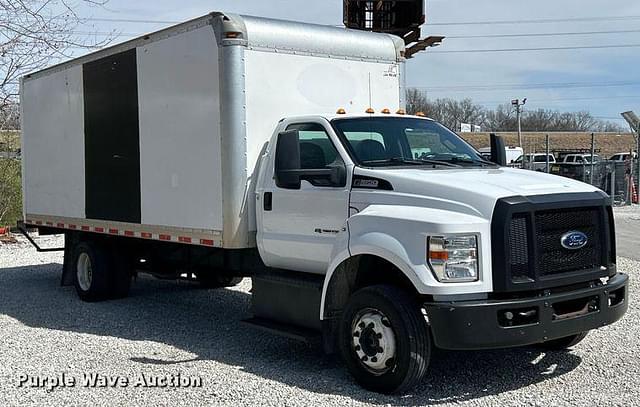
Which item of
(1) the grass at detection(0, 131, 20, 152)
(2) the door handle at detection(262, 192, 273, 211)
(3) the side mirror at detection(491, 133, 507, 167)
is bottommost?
(2) the door handle at detection(262, 192, 273, 211)

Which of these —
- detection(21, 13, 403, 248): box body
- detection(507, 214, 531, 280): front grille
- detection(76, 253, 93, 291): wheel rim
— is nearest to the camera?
detection(507, 214, 531, 280): front grille

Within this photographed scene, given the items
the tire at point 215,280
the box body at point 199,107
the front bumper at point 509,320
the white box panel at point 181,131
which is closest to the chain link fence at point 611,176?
the tire at point 215,280

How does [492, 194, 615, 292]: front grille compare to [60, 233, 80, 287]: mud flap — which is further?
[60, 233, 80, 287]: mud flap

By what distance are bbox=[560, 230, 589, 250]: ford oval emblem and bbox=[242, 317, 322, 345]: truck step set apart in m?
2.21

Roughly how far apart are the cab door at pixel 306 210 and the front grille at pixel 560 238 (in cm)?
160

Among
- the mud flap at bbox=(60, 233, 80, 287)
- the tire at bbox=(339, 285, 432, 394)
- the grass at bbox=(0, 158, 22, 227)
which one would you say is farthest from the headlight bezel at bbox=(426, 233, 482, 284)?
the grass at bbox=(0, 158, 22, 227)

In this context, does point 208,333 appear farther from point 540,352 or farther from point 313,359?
point 540,352

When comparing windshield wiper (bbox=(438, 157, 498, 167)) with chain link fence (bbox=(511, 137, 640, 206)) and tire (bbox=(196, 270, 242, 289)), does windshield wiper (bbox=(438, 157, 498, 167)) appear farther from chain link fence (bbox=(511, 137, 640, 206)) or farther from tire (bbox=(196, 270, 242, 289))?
chain link fence (bbox=(511, 137, 640, 206))

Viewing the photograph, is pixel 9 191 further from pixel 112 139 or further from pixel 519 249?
pixel 519 249

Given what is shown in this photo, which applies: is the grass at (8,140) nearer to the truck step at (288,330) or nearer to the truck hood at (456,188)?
the truck step at (288,330)

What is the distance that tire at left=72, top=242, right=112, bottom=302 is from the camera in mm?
10211

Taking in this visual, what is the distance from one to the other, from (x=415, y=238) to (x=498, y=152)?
2.41 meters

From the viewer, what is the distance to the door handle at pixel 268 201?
725 cm

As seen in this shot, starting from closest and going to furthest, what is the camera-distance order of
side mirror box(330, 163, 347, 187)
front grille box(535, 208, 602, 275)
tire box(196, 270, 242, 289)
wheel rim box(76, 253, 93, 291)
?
front grille box(535, 208, 602, 275), side mirror box(330, 163, 347, 187), tire box(196, 270, 242, 289), wheel rim box(76, 253, 93, 291)
